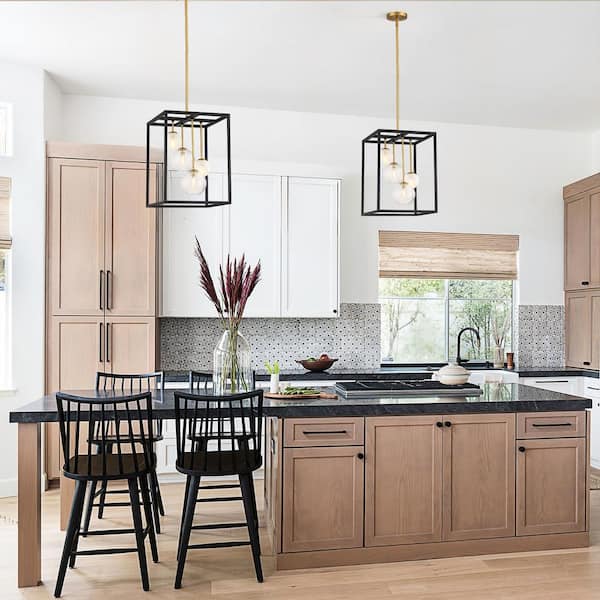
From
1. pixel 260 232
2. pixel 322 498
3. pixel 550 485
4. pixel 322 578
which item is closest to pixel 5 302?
pixel 260 232

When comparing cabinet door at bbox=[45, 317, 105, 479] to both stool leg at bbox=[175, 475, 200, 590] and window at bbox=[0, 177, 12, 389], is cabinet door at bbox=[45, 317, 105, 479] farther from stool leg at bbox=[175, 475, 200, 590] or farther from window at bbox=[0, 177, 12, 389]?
stool leg at bbox=[175, 475, 200, 590]

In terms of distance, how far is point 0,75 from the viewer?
487 centimetres

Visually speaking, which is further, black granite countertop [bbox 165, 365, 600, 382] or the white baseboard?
black granite countertop [bbox 165, 365, 600, 382]

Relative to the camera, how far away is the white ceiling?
3.90 m

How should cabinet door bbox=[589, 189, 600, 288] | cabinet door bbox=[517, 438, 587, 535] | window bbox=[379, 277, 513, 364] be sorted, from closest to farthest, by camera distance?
cabinet door bbox=[517, 438, 587, 535], cabinet door bbox=[589, 189, 600, 288], window bbox=[379, 277, 513, 364]

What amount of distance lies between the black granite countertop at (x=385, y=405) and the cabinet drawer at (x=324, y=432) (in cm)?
4

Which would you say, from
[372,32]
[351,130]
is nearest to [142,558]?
[372,32]

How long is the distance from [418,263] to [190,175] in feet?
11.2

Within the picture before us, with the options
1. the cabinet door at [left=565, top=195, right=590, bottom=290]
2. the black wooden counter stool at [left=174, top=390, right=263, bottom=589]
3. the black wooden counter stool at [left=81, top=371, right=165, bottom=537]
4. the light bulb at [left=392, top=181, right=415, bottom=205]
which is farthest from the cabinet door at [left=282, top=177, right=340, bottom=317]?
the cabinet door at [left=565, top=195, right=590, bottom=290]

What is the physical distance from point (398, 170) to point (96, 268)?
2587 millimetres

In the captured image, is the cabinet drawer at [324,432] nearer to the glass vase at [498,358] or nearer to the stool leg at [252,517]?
the stool leg at [252,517]

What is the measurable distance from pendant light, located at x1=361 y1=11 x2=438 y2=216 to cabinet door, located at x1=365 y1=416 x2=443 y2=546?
118 cm

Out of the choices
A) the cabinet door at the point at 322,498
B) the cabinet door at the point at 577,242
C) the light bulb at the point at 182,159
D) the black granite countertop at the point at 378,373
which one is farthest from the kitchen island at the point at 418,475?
the cabinet door at the point at 577,242

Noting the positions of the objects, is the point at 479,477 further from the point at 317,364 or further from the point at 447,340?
the point at 447,340
